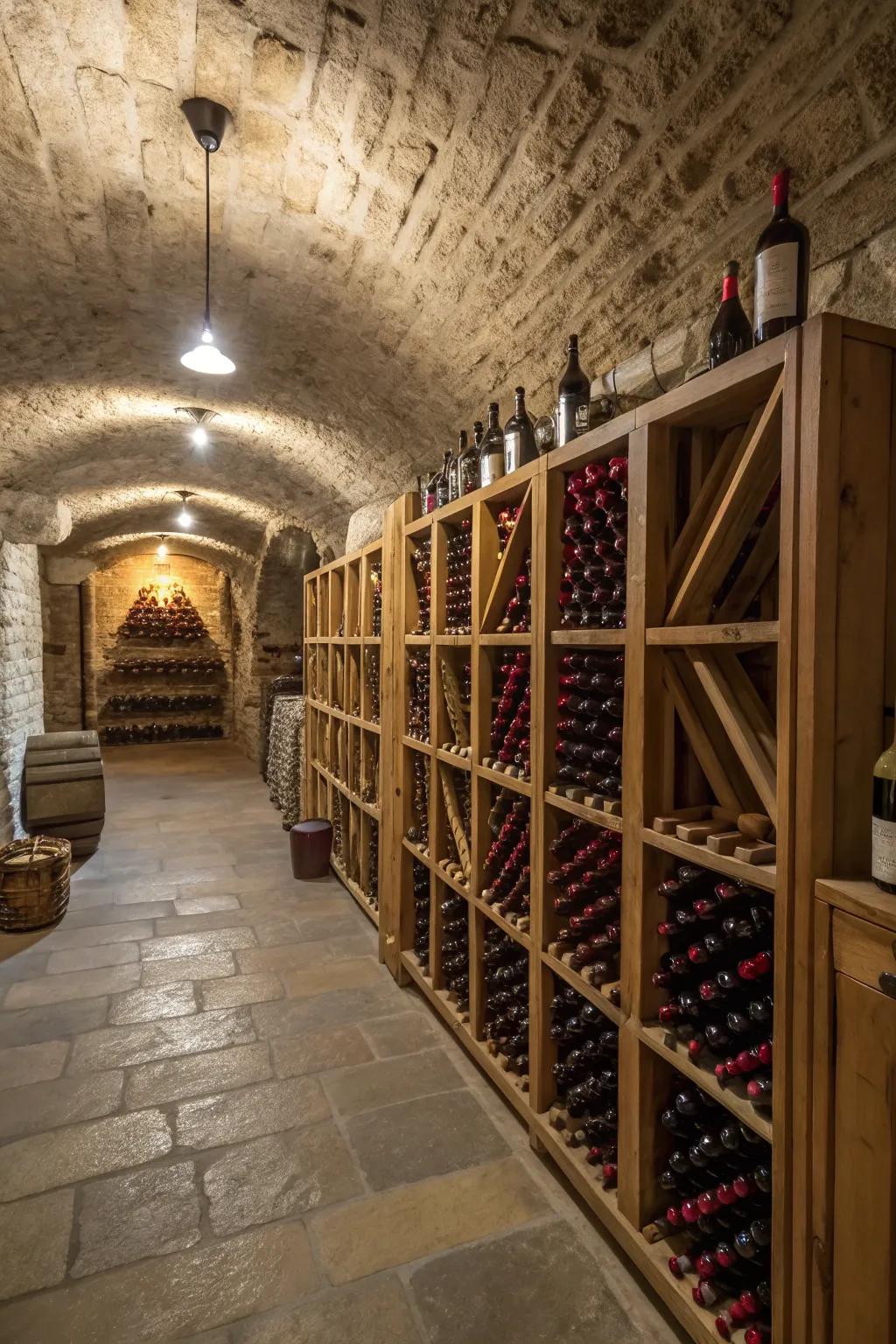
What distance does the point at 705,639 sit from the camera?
4.88 ft

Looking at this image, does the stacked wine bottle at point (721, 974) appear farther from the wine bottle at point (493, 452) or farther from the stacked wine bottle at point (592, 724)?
the wine bottle at point (493, 452)

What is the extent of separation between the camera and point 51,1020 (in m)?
2.87

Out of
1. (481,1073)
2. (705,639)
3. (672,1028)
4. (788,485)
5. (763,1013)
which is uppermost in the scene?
(788,485)

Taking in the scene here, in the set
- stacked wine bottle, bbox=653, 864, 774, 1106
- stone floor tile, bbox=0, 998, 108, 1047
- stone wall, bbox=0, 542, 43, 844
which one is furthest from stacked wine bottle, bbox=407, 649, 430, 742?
stone wall, bbox=0, 542, 43, 844

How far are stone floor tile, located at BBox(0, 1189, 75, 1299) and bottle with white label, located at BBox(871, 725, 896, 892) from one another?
2.10m

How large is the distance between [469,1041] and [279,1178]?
0.80 meters

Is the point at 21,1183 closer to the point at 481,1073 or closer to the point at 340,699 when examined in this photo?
the point at 481,1073

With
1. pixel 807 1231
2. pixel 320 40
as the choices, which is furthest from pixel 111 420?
pixel 807 1231

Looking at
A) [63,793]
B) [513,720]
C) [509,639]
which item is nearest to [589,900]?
[513,720]

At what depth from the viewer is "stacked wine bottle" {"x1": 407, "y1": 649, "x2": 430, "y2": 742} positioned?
3230mm

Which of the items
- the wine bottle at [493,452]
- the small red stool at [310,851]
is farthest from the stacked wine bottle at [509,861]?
the small red stool at [310,851]

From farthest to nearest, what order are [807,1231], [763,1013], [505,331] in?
[505,331] < [763,1013] < [807,1231]

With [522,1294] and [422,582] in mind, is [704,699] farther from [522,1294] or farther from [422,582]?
[422,582]

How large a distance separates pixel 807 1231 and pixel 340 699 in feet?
12.2
